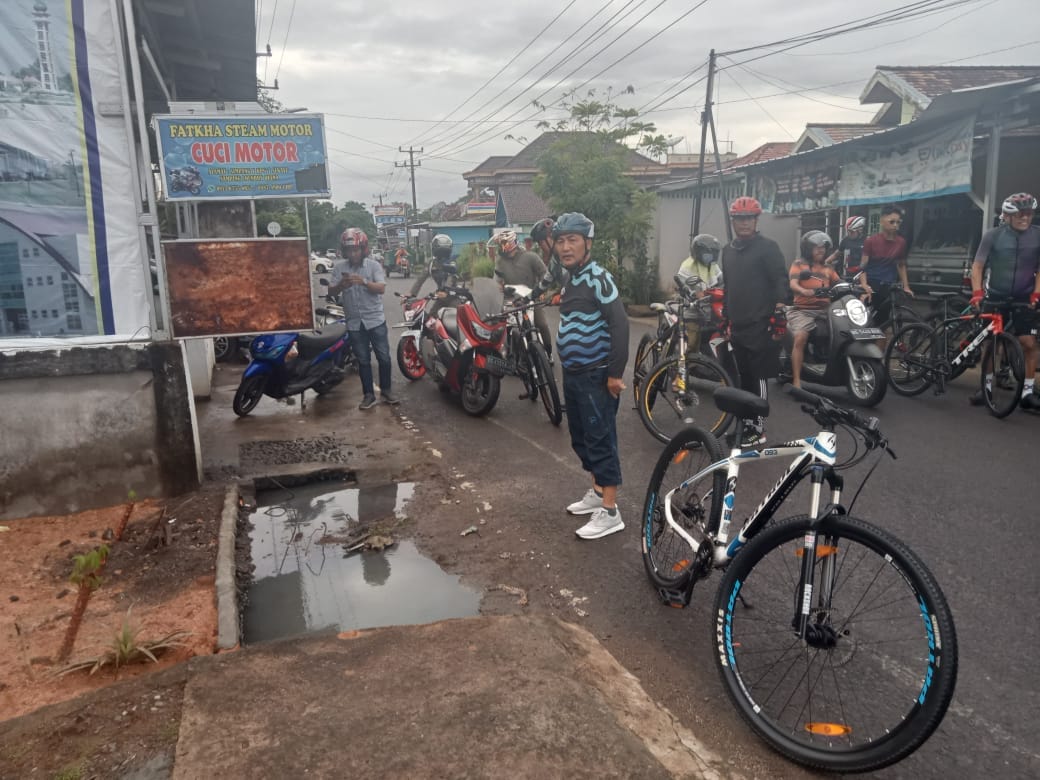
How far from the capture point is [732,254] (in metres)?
6.61

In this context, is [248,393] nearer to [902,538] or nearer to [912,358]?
[902,538]

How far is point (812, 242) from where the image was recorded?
855 centimetres

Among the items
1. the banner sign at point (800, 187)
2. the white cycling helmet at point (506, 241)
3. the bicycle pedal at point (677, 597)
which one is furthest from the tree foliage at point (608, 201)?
Answer: the bicycle pedal at point (677, 597)

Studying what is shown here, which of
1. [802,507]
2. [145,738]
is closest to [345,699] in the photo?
[145,738]

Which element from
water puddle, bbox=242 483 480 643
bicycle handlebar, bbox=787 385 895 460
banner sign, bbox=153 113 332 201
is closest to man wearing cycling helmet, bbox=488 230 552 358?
banner sign, bbox=153 113 332 201

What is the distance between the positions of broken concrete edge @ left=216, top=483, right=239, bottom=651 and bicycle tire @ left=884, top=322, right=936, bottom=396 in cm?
646

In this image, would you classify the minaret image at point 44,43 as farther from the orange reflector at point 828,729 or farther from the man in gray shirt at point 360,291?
the orange reflector at point 828,729

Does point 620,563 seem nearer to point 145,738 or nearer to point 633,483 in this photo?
point 633,483

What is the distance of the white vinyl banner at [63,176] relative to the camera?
4.93 m

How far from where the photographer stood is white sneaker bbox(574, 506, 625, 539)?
481 centimetres

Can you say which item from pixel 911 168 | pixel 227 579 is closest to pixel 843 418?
pixel 227 579

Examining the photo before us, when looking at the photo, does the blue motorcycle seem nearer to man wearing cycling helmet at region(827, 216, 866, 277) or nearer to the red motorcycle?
the red motorcycle

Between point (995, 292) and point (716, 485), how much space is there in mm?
5665

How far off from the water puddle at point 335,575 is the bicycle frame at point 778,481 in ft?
4.27
